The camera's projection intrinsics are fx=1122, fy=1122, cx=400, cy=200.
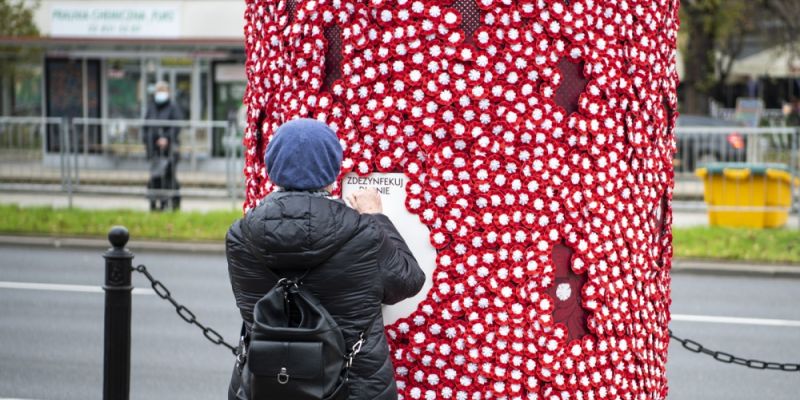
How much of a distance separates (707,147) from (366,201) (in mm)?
14379

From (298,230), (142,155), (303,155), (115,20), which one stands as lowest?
(142,155)

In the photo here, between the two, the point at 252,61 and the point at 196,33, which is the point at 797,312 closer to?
the point at 252,61

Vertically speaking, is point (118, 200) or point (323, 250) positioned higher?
point (323, 250)


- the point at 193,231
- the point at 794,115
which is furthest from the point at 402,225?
the point at 794,115

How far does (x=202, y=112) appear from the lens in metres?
25.5

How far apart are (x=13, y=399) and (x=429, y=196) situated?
444 cm

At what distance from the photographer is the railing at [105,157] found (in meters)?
16.7

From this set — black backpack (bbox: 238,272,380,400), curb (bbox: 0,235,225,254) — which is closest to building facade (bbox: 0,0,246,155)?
curb (bbox: 0,235,225,254)

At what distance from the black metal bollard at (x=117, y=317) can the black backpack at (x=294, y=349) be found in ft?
6.11

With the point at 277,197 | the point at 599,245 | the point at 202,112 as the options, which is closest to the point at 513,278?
the point at 599,245

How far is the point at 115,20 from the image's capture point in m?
25.9

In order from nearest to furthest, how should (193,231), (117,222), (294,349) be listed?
1. (294,349)
2. (193,231)
3. (117,222)

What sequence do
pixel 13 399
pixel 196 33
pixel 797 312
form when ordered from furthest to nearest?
pixel 196 33, pixel 797 312, pixel 13 399

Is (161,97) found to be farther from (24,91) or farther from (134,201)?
(24,91)
